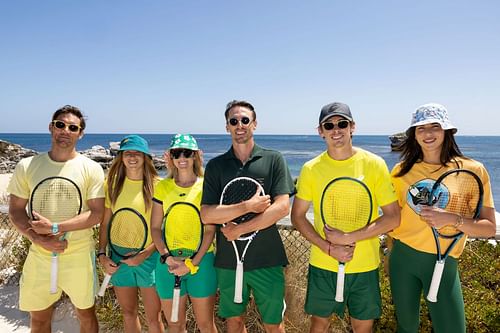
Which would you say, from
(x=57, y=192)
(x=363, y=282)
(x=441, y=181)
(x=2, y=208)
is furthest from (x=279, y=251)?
(x=2, y=208)

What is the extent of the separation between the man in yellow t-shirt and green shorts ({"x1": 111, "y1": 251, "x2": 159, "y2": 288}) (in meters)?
0.31

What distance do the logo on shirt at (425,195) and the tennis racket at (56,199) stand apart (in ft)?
11.2

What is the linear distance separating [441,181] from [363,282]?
116 cm

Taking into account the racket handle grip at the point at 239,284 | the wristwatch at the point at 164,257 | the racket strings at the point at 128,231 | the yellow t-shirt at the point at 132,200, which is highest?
the yellow t-shirt at the point at 132,200

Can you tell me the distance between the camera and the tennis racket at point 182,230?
3.54m

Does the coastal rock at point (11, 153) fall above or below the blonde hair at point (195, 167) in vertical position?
below

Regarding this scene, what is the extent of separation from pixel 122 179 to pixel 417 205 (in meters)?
3.11

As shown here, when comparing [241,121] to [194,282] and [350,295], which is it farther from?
[350,295]

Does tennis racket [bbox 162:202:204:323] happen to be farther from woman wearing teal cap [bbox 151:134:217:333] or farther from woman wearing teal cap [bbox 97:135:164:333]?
woman wearing teal cap [bbox 97:135:164:333]

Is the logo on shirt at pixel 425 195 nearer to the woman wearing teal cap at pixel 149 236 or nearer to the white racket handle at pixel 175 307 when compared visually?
the white racket handle at pixel 175 307

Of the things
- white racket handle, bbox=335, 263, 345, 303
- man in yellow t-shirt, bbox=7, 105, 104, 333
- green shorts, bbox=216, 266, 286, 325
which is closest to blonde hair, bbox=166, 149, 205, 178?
man in yellow t-shirt, bbox=7, 105, 104, 333

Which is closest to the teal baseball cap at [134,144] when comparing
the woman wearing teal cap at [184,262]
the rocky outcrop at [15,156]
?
the woman wearing teal cap at [184,262]

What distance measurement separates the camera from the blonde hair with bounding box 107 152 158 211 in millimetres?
3852

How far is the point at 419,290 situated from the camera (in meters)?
3.18
